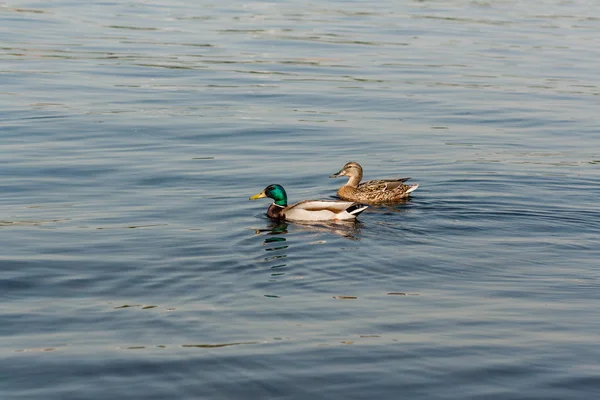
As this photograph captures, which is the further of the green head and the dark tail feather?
the green head

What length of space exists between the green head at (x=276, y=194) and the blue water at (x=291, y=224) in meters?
0.34

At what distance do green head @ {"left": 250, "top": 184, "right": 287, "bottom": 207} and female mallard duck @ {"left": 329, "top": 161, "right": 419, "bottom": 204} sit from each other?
1.66 meters

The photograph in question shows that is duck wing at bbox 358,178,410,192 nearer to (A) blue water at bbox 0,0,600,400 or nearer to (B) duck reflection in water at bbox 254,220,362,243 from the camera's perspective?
(A) blue water at bbox 0,0,600,400

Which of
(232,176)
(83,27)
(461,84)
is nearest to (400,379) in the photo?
(232,176)

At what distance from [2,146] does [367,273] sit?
10.8m

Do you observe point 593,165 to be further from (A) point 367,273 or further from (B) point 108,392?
(B) point 108,392

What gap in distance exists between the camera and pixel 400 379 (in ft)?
31.9

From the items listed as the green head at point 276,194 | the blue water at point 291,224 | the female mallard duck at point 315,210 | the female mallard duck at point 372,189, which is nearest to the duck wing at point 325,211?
the female mallard duck at point 315,210

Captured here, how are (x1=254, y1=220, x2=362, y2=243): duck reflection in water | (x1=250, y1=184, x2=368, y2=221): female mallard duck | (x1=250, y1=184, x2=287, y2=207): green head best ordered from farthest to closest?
(x1=250, y1=184, x2=287, y2=207): green head
(x1=250, y1=184, x2=368, y2=221): female mallard duck
(x1=254, y1=220, x2=362, y2=243): duck reflection in water

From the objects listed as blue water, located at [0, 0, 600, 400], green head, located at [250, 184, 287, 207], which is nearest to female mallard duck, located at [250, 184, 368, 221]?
green head, located at [250, 184, 287, 207]

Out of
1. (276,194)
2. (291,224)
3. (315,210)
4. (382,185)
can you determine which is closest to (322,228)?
(315,210)

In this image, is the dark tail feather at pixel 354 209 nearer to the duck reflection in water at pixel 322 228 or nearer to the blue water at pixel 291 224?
the duck reflection in water at pixel 322 228

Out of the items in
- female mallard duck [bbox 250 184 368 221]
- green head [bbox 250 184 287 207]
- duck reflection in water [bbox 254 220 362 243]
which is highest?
green head [bbox 250 184 287 207]

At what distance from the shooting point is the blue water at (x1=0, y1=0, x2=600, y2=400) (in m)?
10.1
